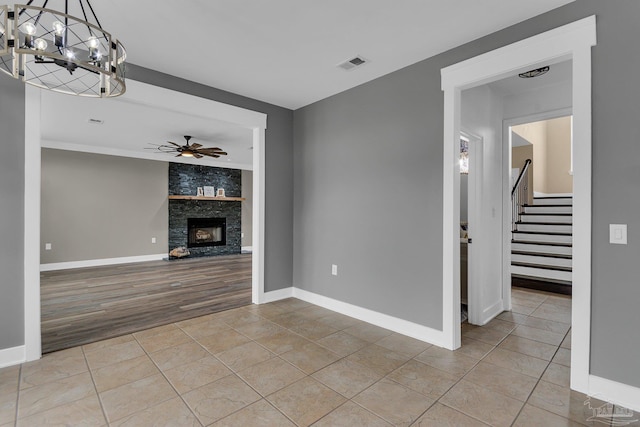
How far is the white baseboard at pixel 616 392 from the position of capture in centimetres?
190

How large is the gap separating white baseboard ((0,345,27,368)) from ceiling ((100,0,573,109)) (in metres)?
2.65

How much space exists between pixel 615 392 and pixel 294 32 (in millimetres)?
3360

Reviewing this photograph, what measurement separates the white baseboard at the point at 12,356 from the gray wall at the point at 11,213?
3 centimetres

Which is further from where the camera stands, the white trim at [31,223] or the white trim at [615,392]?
the white trim at [31,223]

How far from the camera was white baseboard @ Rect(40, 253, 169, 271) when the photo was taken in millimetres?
6223

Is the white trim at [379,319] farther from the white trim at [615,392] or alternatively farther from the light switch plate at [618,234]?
the light switch plate at [618,234]

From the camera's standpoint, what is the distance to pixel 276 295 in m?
4.27

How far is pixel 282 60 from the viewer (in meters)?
3.00

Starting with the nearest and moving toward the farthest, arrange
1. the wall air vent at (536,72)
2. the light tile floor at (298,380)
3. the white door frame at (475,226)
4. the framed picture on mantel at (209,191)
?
the light tile floor at (298,380), the wall air vent at (536,72), the white door frame at (475,226), the framed picture on mantel at (209,191)

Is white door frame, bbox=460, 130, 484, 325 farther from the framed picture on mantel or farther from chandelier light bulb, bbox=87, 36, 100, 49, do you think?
the framed picture on mantel

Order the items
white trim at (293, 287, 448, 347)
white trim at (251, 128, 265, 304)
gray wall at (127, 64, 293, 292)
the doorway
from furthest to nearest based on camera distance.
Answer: the doorway → gray wall at (127, 64, 293, 292) → white trim at (251, 128, 265, 304) → white trim at (293, 287, 448, 347)

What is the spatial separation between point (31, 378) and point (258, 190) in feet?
8.84

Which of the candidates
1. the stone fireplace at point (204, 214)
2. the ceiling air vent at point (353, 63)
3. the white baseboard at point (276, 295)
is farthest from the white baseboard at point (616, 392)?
the stone fireplace at point (204, 214)

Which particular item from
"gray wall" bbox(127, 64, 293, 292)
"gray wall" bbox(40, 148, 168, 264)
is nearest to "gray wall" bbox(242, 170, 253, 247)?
"gray wall" bbox(40, 148, 168, 264)
